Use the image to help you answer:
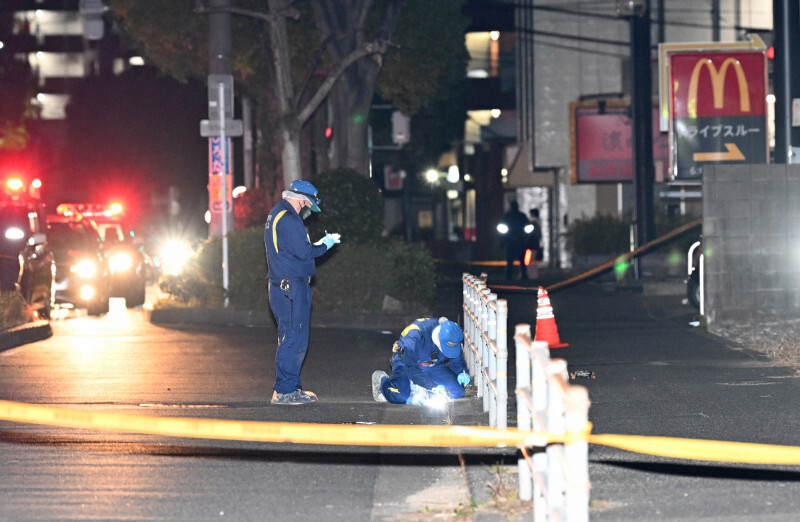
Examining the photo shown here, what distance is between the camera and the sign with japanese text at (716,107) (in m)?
24.7

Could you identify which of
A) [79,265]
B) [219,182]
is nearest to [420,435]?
[219,182]

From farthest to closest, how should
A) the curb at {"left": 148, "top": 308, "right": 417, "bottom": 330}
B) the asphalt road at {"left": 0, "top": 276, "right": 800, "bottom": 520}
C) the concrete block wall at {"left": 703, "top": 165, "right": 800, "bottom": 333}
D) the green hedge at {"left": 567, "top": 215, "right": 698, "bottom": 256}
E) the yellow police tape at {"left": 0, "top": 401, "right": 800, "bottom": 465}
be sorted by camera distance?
the green hedge at {"left": 567, "top": 215, "right": 698, "bottom": 256}
the curb at {"left": 148, "top": 308, "right": 417, "bottom": 330}
the concrete block wall at {"left": 703, "top": 165, "right": 800, "bottom": 333}
the asphalt road at {"left": 0, "top": 276, "right": 800, "bottom": 520}
the yellow police tape at {"left": 0, "top": 401, "right": 800, "bottom": 465}

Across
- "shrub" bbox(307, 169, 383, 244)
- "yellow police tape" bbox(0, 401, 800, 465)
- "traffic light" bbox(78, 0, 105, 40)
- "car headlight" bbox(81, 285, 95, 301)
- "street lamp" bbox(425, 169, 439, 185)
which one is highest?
"traffic light" bbox(78, 0, 105, 40)

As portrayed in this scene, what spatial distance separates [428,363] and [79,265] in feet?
43.2

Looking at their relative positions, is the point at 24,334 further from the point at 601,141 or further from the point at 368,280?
the point at 601,141

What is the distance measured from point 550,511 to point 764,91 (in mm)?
22828

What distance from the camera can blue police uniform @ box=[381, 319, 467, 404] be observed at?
382 inches

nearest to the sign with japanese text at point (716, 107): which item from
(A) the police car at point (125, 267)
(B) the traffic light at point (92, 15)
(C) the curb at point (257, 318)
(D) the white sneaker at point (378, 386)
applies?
(C) the curb at point (257, 318)

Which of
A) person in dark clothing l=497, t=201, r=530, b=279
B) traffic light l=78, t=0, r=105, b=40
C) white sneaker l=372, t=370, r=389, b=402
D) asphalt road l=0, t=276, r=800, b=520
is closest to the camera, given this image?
asphalt road l=0, t=276, r=800, b=520

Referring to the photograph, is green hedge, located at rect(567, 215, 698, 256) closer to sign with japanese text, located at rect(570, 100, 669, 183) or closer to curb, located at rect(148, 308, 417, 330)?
sign with japanese text, located at rect(570, 100, 669, 183)

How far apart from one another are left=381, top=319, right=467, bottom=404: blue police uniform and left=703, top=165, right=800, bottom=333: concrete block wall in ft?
22.9

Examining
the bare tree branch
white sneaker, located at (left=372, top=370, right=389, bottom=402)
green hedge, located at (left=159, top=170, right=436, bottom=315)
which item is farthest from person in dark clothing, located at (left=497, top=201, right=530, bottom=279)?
white sneaker, located at (left=372, top=370, right=389, bottom=402)

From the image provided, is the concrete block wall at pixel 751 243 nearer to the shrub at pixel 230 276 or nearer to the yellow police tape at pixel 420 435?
the shrub at pixel 230 276

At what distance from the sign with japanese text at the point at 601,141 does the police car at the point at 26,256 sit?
19681 millimetres
